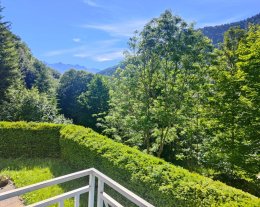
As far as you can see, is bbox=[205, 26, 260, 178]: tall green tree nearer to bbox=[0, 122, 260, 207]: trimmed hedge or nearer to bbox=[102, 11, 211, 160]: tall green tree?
bbox=[102, 11, 211, 160]: tall green tree

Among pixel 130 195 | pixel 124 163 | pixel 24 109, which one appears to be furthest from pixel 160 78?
pixel 130 195

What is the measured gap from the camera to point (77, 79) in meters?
28.2

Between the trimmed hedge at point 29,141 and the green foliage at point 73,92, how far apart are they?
14.2 m

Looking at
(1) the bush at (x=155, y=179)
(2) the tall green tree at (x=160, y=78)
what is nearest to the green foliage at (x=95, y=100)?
(2) the tall green tree at (x=160, y=78)

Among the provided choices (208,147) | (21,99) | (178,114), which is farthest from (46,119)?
(208,147)

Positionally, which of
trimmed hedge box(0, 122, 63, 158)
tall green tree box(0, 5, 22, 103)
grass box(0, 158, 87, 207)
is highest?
tall green tree box(0, 5, 22, 103)

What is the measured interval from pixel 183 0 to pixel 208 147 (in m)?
6.34

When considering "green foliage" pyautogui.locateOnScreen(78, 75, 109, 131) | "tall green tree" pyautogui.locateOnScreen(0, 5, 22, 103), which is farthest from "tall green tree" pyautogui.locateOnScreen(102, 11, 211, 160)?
"green foliage" pyautogui.locateOnScreen(78, 75, 109, 131)

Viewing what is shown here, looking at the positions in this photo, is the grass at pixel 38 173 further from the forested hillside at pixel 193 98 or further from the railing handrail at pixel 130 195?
the forested hillside at pixel 193 98

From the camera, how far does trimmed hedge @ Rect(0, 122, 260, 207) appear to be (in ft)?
13.7

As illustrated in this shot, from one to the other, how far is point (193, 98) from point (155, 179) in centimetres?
707

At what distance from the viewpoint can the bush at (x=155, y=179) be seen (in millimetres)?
4082

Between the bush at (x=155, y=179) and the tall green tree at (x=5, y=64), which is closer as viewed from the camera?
the bush at (x=155, y=179)

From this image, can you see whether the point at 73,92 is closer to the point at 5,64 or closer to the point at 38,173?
the point at 5,64
